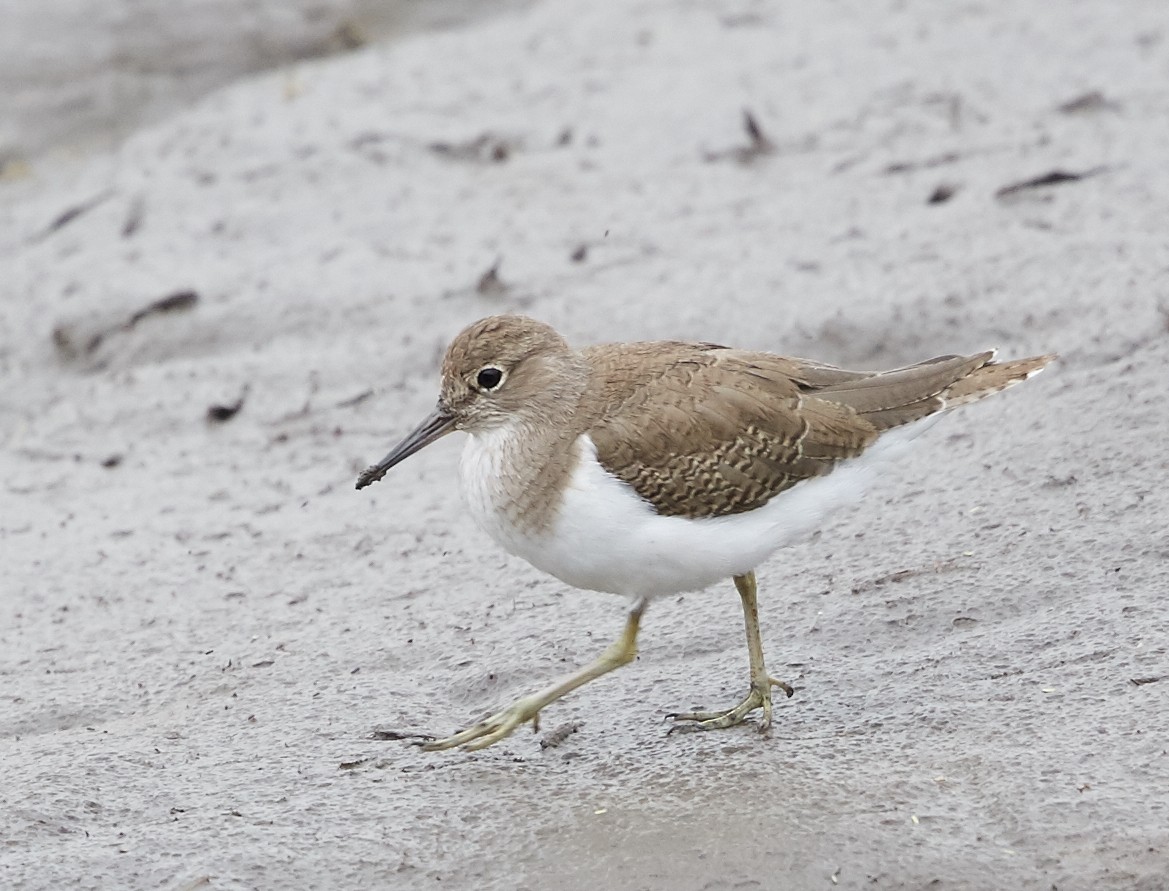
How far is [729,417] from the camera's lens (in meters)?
5.31

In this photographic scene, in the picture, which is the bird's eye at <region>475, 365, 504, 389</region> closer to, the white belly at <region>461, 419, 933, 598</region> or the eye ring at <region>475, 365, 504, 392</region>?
the eye ring at <region>475, 365, 504, 392</region>

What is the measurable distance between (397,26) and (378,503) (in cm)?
730

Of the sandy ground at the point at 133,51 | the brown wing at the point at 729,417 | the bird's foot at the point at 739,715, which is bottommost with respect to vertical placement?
the bird's foot at the point at 739,715

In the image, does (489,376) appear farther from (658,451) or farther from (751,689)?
(751,689)

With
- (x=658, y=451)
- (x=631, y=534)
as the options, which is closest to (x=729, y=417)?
(x=658, y=451)

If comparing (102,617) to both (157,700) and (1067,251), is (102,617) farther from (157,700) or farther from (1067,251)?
(1067,251)

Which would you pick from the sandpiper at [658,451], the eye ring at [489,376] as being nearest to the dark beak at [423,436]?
the sandpiper at [658,451]

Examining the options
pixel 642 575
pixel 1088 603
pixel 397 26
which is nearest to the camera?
pixel 642 575

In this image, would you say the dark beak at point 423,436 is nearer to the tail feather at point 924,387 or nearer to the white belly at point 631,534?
the white belly at point 631,534

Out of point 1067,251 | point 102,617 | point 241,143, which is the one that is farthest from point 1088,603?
point 241,143

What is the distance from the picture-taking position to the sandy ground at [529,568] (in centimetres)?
466

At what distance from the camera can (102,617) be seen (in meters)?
6.35

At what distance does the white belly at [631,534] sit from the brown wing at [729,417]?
0.19 feet

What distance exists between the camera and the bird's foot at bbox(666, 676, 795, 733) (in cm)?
519
